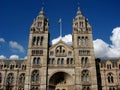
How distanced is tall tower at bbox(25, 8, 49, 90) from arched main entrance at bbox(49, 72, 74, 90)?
3771 mm

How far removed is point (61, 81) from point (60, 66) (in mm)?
5998

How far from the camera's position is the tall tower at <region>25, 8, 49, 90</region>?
61.0 m

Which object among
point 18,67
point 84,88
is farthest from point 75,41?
point 18,67

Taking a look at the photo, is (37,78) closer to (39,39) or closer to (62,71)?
(62,71)

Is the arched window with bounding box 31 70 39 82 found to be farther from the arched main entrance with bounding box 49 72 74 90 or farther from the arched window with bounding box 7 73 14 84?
the arched window with bounding box 7 73 14 84

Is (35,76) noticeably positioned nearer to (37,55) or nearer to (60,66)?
(37,55)

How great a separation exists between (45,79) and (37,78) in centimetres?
307

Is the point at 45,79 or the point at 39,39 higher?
the point at 39,39

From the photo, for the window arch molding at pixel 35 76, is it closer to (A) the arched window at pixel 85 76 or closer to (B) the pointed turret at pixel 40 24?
(A) the arched window at pixel 85 76

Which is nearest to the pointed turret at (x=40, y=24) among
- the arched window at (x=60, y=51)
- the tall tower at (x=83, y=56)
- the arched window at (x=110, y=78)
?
the arched window at (x=60, y=51)

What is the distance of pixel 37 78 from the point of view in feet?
205

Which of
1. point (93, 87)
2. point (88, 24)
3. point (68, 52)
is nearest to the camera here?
point (93, 87)

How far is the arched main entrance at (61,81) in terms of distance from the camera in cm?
6316

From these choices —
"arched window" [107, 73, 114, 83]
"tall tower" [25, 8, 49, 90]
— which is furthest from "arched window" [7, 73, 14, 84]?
"arched window" [107, 73, 114, 83]
